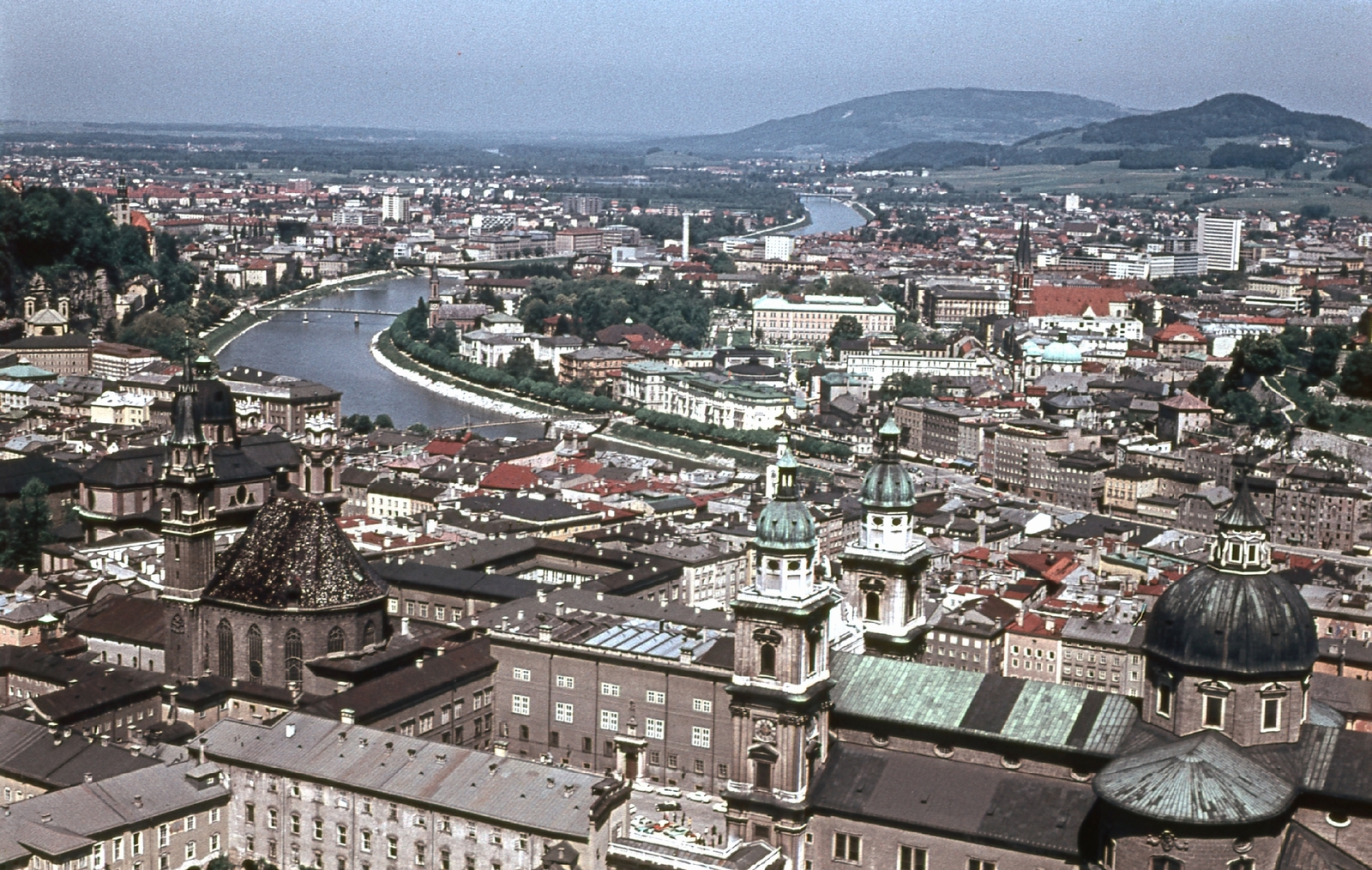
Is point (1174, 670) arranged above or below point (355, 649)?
above

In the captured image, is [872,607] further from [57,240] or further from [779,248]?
[779,248]

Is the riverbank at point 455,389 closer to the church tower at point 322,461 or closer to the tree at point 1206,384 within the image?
the tree at point 1206,384

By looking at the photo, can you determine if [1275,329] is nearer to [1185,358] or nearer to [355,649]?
[1185,358]

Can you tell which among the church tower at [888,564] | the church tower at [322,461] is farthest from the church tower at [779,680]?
the church tower at [322,461]

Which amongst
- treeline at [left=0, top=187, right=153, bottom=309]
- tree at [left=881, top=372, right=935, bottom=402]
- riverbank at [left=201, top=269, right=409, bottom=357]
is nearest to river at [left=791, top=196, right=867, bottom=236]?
riverbank at [left=201, top=269, right=409, bottom=357]

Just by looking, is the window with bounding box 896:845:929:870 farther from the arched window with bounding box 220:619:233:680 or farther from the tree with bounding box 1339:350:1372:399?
the tree with bounding box 1339:350:1372:399

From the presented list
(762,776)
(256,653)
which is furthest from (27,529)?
(762,776)

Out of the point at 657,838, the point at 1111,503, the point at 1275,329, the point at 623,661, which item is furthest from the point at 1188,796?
the point at 1275,329
